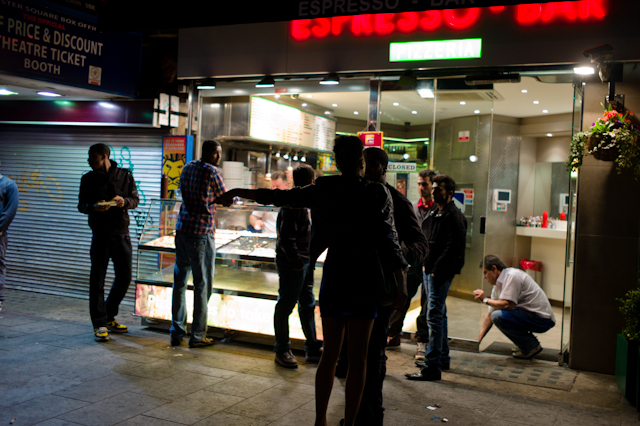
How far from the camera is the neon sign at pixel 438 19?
5277 mm

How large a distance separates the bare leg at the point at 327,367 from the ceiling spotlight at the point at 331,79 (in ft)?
13.0

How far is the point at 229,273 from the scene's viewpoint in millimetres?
5648

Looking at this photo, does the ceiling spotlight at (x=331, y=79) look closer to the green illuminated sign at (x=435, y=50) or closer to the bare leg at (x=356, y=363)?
the green illuminated sign at (x=435, y=50)

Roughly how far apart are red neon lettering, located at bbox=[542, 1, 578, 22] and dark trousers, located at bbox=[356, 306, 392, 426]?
3864 mm

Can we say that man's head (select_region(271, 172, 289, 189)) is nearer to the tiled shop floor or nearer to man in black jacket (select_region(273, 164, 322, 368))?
man in black jacket (select_region(273, 164, 322, 368))

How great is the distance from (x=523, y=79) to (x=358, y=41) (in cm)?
286

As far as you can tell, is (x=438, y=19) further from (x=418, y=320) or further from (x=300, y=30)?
(x=418, y=320)

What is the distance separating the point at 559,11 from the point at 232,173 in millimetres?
4691

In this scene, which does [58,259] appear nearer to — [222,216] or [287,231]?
[222,216]

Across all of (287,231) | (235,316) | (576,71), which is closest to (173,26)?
(287,231)

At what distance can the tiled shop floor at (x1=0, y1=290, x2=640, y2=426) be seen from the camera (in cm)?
367

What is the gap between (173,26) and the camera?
373 centimetres

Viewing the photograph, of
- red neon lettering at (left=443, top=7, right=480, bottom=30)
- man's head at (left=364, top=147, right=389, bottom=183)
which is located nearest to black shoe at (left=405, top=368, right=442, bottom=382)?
man's head at (left=364, top=147, right=389, bottom=183)

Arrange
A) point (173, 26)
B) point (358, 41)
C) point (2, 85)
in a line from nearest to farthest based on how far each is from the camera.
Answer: point (173, 26) → point (358, 41) → point (2, 85)
